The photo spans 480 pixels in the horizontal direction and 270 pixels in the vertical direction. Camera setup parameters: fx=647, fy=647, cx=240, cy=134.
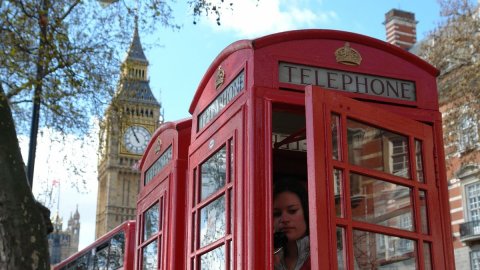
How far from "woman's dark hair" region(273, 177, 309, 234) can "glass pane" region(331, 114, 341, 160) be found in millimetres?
1549

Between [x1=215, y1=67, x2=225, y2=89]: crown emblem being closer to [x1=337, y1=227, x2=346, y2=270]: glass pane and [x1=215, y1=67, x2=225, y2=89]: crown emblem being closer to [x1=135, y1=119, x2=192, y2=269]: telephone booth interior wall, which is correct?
[x1=135, y1=119, x2=192, y2=269]: telephone booth interior wall

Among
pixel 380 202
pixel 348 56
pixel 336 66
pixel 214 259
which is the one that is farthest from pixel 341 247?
pixel 348 56

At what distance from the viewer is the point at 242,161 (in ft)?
15.8

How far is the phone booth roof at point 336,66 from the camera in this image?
16.4ft

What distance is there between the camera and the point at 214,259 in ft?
17.0

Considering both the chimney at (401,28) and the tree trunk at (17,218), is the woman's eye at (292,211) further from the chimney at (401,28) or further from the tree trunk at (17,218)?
the chimney at (401,28)

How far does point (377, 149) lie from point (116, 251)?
8267 millimetres

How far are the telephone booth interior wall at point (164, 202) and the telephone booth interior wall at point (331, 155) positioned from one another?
95cm

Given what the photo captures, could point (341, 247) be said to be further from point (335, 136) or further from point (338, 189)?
point (335, 136)

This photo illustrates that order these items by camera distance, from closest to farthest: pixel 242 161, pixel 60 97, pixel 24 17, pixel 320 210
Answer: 1. pixel 320 210
2. pixel 242 161
3. pixel 24 17
4. pixel 60 97

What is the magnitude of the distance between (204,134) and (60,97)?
531 centimetres

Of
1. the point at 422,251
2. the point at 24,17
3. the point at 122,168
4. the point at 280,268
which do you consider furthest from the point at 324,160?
the point at 122,168

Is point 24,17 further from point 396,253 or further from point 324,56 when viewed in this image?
point 396,253

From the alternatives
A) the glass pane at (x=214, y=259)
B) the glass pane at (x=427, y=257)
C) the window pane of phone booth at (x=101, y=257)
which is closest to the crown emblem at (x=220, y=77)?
the glass pane at (x=214, y=259)
